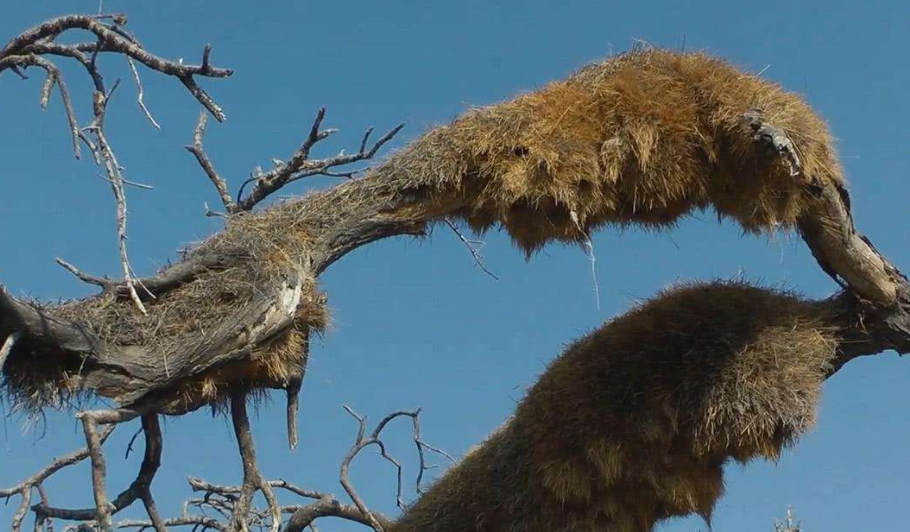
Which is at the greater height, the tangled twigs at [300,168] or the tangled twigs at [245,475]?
the tangled twigs at [300,168]

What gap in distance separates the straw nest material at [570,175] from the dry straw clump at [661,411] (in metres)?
0.56

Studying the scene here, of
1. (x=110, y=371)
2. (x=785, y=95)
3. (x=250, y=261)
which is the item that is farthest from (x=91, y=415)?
(x=785, y=95)

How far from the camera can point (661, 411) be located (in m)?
5.39

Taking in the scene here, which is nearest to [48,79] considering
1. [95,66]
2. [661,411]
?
[95,66]

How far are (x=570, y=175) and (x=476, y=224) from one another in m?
0.49

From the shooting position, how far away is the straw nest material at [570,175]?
4.68 m

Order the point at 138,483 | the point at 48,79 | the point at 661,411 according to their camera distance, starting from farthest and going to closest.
Answer: the point at 661,411
the point at 138,483
the point at 48,79

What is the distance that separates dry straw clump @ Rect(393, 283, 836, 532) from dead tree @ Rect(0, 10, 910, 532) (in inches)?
2.4

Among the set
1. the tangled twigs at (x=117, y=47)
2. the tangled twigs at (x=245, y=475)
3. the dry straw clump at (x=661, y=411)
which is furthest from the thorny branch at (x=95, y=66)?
the dry straw clump at (x=661, y=411)

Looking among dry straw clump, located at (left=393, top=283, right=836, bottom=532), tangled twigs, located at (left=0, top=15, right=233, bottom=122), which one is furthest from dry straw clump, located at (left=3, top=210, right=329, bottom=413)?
dry straw clump, located at (left=393, top=283, right=836, bottom=532)

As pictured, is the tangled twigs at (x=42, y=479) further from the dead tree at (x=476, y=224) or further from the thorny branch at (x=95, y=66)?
the thorny branch at (x=95, y=66)

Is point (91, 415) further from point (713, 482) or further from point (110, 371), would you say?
point (713, 482)

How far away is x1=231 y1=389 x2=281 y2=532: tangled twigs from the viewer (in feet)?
15.6

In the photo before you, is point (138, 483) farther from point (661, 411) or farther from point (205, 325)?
point (661, 411)
